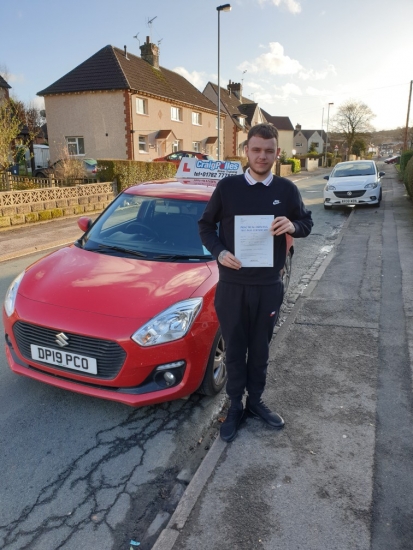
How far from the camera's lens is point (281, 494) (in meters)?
2.42

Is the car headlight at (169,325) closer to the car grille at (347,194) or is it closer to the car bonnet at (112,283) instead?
the car bonnet at (112,283)

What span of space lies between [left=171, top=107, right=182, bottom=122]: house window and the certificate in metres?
32.4

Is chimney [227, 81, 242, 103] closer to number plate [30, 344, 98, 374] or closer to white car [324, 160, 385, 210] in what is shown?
white car [324, 160, 385, 210]

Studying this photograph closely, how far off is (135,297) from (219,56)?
2525cm

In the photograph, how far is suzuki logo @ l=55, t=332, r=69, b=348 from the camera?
2.92 metres

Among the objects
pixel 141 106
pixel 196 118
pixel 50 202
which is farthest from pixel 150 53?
pixel 50 202

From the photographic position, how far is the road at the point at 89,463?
2256 mm

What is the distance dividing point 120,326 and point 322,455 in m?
1.57

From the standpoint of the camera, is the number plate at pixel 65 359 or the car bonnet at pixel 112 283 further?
the car bonnet at pixel 112 283

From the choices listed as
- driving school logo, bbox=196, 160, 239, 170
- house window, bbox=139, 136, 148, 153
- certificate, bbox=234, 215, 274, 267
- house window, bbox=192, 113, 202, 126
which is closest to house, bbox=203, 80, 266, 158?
house window, bbox=192, 113, 202, 126

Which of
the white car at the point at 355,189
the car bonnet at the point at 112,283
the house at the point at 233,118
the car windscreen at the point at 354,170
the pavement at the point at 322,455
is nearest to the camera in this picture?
the pavement at the point at 322,455

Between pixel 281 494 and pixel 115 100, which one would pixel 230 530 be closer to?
pixel 281 494

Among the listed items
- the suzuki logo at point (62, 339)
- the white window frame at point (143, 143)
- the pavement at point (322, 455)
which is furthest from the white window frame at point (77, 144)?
the suzuki logo at point (62, 339)

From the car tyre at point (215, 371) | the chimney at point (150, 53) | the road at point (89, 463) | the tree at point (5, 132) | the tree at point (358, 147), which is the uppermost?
the chimney at point (150, 53)
